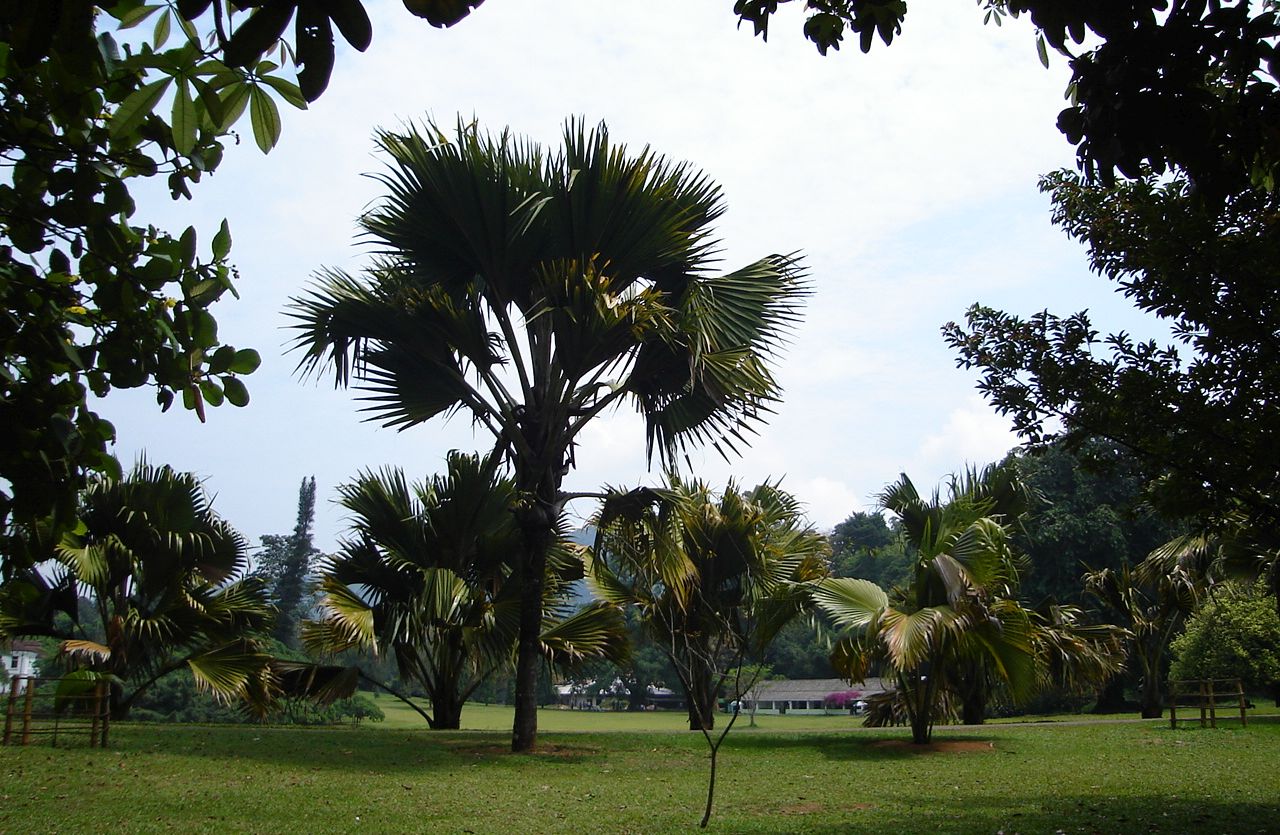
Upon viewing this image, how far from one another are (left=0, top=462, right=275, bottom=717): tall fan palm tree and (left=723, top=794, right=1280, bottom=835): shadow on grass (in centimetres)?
624

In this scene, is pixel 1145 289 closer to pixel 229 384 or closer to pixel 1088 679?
pixel 229 384

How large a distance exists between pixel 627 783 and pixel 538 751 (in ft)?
6.91

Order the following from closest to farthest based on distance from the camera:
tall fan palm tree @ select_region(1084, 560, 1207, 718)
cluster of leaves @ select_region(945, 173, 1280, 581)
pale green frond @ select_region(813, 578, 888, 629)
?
1. cluster of leaves @ select_region(945, 173, 1280, 581)
2. pale green frond @ select_region(813, 578, 888, 629)
3. tall fan palm tree @ select_region(1084, 560, 1207, 718)

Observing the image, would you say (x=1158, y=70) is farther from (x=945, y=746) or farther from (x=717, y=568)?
(x=717, y=568)

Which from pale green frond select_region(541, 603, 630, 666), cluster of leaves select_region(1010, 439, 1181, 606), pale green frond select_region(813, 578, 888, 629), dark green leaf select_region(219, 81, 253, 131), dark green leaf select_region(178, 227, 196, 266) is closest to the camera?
dark green leaf select_region(219, 81, 253, 131)

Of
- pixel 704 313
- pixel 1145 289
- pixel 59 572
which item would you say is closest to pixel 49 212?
pixel 1145 289

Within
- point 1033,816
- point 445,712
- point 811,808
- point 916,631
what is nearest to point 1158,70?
point 1033,816

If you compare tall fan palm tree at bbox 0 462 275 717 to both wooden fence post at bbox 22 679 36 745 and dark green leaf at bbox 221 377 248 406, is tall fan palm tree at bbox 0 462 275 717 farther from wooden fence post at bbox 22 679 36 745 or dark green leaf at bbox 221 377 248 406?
dark green leaf at bbox 221 377 248 406

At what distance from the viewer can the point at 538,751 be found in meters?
10.5

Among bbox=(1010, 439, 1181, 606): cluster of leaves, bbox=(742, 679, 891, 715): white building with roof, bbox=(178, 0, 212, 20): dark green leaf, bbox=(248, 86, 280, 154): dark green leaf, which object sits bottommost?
bbox=(742, 679, 891, 715): white building with roof

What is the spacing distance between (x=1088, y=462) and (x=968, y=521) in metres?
6.18

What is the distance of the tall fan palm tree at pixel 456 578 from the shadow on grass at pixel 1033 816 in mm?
5244

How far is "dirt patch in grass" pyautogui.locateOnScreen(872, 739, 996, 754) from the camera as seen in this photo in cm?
1114

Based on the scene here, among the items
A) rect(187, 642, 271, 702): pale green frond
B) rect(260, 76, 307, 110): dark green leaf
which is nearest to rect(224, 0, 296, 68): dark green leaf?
rect(260, 76, 307, 110): dark green leaf
